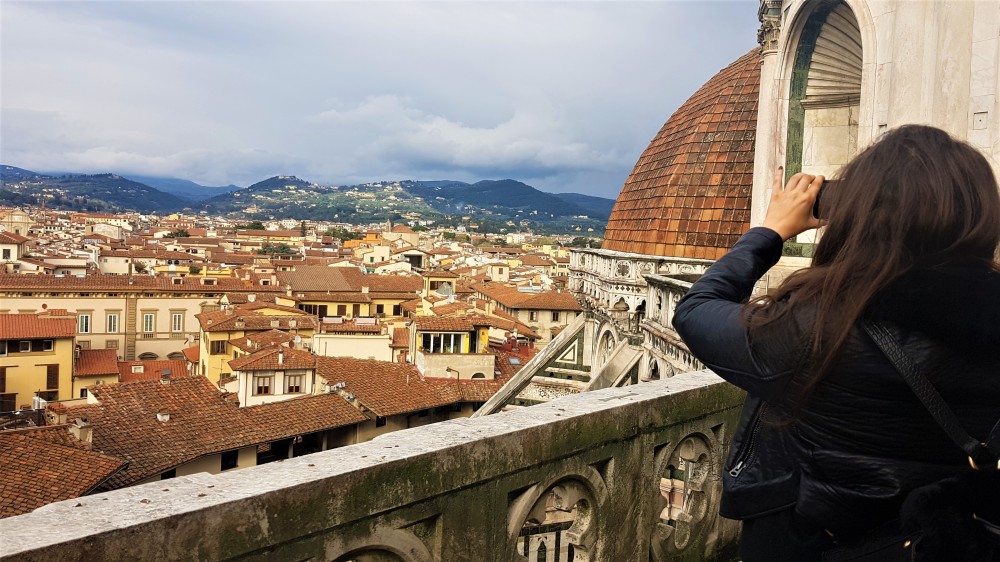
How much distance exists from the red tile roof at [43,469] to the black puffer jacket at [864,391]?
51.9 feet

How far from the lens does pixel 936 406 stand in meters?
1.50

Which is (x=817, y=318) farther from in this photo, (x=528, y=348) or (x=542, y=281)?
(x=542, y=281)

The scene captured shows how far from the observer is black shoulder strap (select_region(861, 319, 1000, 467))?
1.50m

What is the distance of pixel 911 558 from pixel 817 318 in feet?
1.83

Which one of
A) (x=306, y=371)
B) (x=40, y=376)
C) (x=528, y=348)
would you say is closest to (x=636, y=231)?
(x=306, y=371)

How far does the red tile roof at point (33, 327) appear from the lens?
34125 millimetres

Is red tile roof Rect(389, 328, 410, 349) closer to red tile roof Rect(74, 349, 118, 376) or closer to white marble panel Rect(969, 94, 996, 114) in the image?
red tile roof Rect(74, 349, 118, 376)

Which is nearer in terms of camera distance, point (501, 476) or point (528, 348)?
point (501, 476)

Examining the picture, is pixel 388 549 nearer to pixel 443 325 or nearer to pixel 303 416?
pixel 303 416

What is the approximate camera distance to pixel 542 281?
68.2m

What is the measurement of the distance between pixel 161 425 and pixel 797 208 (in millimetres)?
23383

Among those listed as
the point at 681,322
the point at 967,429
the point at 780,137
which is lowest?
the point at 967,429

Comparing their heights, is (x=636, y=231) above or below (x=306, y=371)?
above

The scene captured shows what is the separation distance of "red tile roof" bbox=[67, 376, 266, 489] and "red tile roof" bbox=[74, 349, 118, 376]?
12251 millimetres
